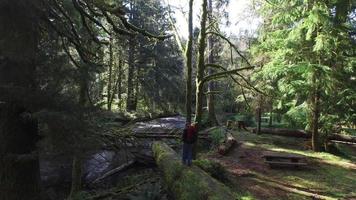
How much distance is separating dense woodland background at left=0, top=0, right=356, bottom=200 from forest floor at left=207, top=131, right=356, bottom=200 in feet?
6.79

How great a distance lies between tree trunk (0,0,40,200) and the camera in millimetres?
5738

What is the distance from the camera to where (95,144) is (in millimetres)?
5711

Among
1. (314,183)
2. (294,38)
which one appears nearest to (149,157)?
(314,183)

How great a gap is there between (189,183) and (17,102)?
4.93 metres

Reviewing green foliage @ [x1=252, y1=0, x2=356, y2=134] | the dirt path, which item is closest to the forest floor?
the dirt path

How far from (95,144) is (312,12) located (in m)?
12.2

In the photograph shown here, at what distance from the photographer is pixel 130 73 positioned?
31406mm

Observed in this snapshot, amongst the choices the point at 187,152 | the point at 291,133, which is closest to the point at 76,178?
the point at 187,152

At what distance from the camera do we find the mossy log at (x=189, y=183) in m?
8.53

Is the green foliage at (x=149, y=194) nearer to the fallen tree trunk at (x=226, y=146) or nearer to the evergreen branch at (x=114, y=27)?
the evergreen branch at (x=114, y=27)

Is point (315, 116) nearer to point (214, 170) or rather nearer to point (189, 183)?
point (214, 170)

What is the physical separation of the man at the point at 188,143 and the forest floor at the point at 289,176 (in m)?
1.49

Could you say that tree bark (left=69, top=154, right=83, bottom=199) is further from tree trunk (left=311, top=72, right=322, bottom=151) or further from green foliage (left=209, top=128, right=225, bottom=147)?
tree trunk (left=311, top=72, right=322, bottom=151)

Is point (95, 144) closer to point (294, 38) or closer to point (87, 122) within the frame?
point (87, 122)
